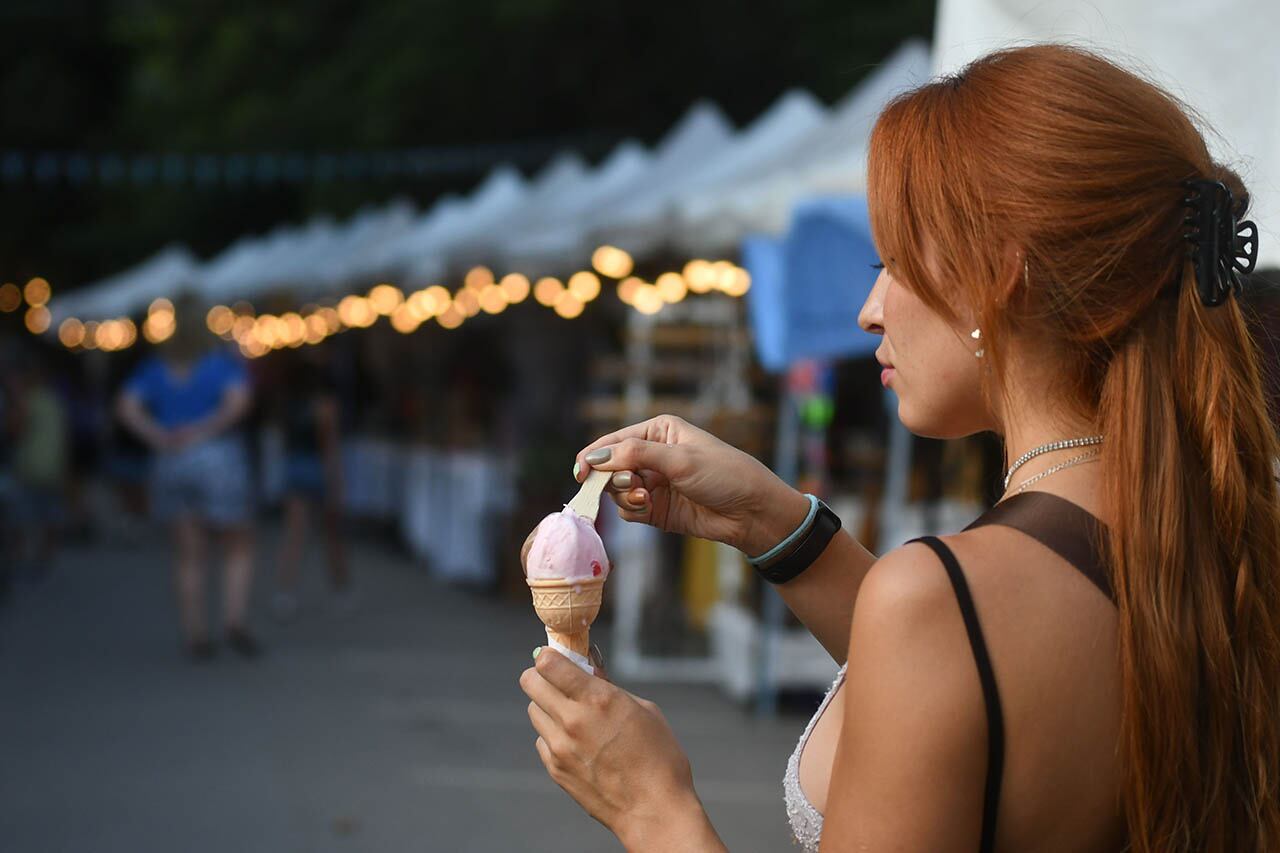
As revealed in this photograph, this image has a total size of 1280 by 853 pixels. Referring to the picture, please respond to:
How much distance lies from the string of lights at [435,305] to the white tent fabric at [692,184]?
8.0 inches

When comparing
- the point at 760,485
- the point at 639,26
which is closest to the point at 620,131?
the point at 639,26

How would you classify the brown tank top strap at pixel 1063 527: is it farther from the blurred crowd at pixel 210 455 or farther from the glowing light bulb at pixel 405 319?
the glowing light bulb at pixel 405 319

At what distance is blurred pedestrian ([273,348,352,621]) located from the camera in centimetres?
1111

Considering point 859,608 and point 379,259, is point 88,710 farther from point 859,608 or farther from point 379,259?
point 379,259

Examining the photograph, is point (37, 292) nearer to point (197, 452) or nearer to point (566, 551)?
point (197, 452)

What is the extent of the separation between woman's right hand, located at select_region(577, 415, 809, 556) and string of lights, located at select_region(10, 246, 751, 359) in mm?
6628

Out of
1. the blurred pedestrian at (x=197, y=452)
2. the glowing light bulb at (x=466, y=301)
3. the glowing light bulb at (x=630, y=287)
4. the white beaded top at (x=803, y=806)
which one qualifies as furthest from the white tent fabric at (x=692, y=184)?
the white beaded top at (x=803, y=806)

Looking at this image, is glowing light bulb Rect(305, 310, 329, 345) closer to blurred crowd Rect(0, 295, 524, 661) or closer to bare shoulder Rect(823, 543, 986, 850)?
blurred crowd Rect(0, 295, 524, 661)

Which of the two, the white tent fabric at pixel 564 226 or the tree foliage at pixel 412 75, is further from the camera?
the tree foliage at pixel 412 75

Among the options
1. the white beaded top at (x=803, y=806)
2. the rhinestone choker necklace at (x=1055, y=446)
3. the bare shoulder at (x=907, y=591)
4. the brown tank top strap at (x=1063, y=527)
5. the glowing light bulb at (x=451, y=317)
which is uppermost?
the rhinestone choker necklace at (x=1055, y=446)

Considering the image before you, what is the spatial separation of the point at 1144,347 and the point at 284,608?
10.3 metres

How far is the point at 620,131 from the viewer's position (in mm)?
22234

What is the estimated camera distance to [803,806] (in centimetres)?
164

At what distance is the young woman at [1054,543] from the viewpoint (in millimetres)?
1374
